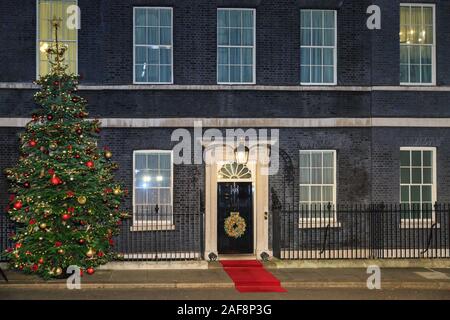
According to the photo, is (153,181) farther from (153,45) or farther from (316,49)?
(316,49)

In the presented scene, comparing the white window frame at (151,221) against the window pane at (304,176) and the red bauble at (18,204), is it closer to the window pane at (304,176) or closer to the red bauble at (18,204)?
the red bauble at (18,204)

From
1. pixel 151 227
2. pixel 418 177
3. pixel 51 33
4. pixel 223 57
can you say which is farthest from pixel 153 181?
pixel 418 177

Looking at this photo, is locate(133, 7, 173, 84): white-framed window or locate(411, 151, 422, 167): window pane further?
locate(411, 151, 422, 167): window pane

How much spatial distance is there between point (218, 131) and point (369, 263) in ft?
17.7

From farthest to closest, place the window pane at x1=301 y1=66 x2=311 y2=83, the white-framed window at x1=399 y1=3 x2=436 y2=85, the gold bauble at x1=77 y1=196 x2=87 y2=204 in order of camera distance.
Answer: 1. the white-framed window at x1=399 y1=3 x2=436 y2=85
2. the window pane at x1=301 y1=66 x2=311 y2=83
3. the gold bauble at x1=77 y1=196 x2=87 y2=204

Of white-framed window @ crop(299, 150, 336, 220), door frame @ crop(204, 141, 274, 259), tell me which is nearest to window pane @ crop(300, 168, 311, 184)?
white-framed window @ crop(299, 150, 336, 220)

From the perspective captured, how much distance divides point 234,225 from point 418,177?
5.50 meters

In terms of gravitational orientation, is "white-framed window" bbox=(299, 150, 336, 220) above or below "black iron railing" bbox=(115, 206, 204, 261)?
above

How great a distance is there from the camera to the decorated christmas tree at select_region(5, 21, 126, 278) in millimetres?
15492

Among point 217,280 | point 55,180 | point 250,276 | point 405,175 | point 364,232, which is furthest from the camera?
point 405,175

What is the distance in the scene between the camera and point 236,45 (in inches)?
742

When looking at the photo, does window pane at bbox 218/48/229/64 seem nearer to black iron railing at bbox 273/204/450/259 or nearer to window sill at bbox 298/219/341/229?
black iron railing at bbox 273/204/450/259

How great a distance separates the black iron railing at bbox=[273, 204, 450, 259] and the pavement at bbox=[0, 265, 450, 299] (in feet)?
4.94

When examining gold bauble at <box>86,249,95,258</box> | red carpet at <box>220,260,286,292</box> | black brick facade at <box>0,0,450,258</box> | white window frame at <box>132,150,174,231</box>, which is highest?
black brick facade at <box>0,0,450,258</box>
